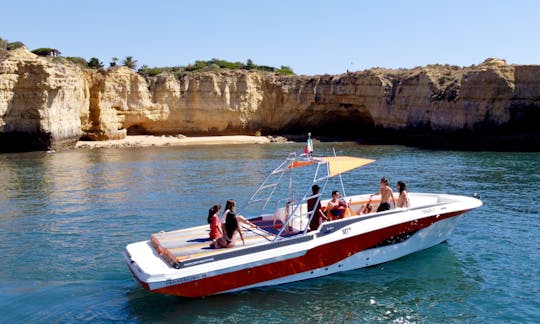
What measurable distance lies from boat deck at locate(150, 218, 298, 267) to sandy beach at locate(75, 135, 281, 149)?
3353cm

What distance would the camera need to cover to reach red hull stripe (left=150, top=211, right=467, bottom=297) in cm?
904

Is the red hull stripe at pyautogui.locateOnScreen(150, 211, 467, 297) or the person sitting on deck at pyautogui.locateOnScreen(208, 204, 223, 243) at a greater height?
the person sitting on deck at pyautogui.locateOnScreen(208, 204, 223, 243)

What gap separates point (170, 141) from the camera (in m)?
47.1

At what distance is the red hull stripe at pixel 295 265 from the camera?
9.04 meters

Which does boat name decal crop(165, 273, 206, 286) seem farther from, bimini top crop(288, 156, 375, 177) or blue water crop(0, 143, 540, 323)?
bimini top crop(288, 156, 375, 177)

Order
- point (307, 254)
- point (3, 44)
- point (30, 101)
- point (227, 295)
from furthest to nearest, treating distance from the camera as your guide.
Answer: point (3, 44), point (30, 101), point (307, 254), point (227, 295)

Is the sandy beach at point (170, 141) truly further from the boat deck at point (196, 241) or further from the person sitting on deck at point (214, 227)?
the person sitting on deck at point (214, 227)

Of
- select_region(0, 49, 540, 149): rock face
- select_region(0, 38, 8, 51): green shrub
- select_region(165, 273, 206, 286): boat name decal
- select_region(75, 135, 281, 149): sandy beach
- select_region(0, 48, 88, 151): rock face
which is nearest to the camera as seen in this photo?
select_region(165, 273, 206, 286): boat name decal

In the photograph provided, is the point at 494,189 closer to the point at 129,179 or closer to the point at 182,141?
the point at 129,179

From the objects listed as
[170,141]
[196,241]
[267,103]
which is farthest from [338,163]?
[267,103]

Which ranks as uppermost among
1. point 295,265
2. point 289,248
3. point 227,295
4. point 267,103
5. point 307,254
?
point 267,103

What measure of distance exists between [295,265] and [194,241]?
204 cm

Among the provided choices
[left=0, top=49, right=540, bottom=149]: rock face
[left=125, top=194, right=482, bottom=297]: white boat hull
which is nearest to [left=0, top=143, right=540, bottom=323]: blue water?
[left=125, top=194, right=482, bottom=297]: white boat hull

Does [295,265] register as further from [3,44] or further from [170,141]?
[3,44]
